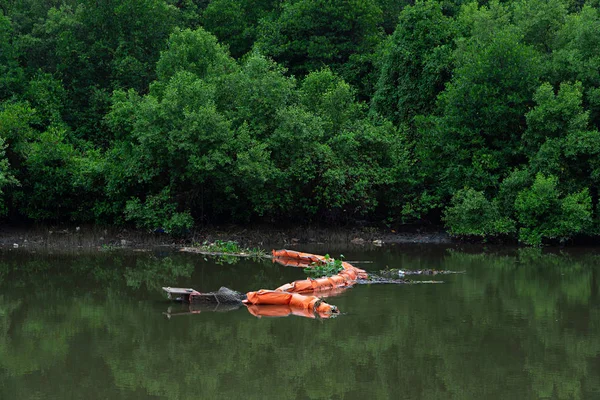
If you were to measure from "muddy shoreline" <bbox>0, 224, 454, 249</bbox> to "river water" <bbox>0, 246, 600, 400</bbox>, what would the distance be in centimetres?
768

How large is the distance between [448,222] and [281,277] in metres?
12.7

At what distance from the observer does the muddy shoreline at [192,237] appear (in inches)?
1293

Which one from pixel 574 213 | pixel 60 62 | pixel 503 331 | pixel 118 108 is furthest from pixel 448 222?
pixel 60 62

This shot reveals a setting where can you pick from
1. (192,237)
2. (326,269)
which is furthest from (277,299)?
(192,237)

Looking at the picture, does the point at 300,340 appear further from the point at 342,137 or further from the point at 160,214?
the point at 342,137

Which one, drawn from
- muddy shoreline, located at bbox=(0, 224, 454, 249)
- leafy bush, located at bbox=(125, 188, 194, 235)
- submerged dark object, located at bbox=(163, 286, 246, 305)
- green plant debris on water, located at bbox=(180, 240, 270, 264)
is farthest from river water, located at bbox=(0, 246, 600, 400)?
muddy shoreline, located at bbox=(0, 224, 454, 249)

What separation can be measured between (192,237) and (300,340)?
1796cm

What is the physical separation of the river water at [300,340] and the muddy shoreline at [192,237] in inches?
302

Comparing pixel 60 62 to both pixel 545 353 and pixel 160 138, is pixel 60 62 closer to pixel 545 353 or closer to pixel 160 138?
pixel 160 138

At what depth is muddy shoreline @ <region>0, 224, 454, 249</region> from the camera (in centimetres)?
3284

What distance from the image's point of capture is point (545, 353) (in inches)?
580

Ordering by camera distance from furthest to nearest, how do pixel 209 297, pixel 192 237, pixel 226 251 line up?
1. pixel 192 237
2. pixel 226 251
3. pixel 209 297

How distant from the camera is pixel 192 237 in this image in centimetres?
3309

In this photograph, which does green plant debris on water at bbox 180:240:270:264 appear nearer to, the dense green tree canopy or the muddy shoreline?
the muddy shoreline
